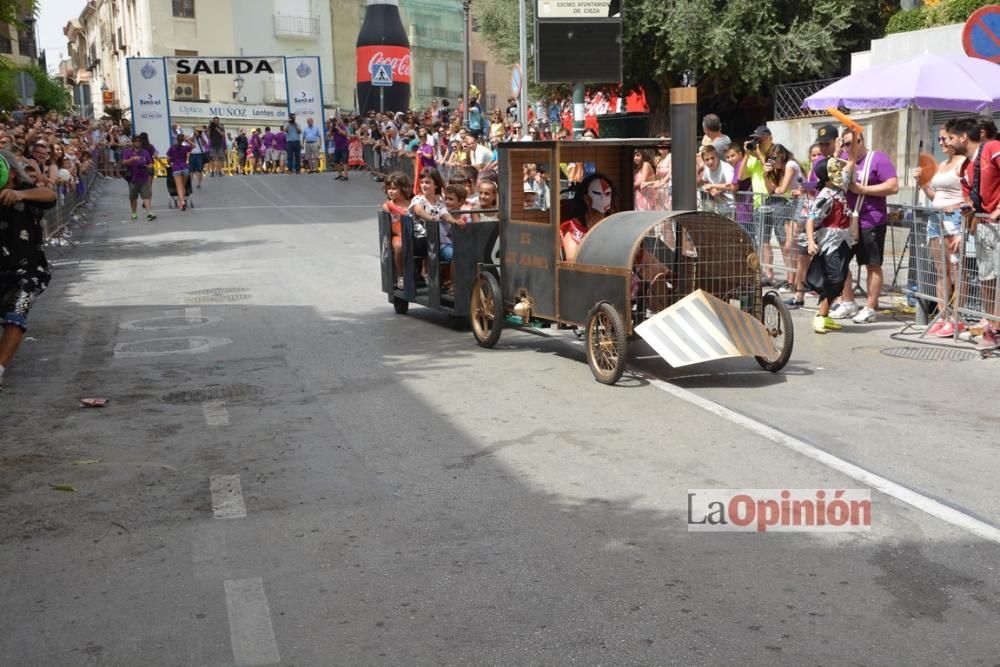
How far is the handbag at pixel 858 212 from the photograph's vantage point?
1093 cm

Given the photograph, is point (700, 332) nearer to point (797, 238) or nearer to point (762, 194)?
point (797, 238)

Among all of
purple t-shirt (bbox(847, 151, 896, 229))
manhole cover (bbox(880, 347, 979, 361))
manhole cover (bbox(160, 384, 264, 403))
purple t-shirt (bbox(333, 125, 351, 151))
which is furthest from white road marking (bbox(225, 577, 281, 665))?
purple t-shirt (bbox(333, 125, 351, 151))

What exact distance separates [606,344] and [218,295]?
21.7ft

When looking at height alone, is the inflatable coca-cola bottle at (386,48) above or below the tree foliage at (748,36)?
above

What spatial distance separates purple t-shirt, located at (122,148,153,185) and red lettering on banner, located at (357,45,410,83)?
36.0m

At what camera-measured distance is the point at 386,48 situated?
5997cm

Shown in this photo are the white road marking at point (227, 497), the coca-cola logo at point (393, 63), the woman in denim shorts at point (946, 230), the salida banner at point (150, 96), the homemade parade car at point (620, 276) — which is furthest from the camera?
the coca-cola logo at point (393, 63)

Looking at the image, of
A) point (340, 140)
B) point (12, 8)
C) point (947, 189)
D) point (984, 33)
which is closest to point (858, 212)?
point (947, 189)

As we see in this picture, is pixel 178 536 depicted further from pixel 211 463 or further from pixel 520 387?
pixel 520 387

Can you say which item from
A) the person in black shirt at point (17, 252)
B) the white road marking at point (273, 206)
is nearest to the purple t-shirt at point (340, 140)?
the white road marking at point (273, 206)

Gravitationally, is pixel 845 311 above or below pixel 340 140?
below

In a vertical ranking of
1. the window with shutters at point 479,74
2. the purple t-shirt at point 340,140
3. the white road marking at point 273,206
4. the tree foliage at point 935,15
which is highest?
the window with shutters at point 479,74

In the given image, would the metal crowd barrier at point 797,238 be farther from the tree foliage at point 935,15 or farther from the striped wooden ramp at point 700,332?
the tree foliage at point 935,15

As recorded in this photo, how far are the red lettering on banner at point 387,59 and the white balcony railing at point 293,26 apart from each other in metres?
3.96
